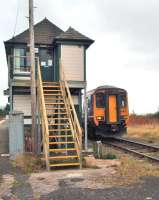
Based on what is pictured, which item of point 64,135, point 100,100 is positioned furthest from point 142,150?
point 100,100

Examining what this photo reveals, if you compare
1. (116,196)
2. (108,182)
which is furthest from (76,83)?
(116,196)

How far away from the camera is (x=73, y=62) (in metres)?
17.2

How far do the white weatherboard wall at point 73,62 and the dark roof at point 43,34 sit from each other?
1.55m

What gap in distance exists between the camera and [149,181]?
30.1 ft

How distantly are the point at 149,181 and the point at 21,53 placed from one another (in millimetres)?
10877

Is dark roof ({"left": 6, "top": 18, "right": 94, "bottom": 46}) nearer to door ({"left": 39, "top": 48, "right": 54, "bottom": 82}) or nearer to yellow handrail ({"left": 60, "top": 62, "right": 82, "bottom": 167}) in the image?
door ({"left": 39, "top": 48, "right": 54, "bottom": 82})

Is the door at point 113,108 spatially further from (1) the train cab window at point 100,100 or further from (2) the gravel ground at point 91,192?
(2) the gravel ground at point 91,192

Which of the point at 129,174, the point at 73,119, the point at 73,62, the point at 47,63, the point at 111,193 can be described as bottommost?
the point at 111,193

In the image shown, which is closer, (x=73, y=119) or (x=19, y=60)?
(x=73, y=119)

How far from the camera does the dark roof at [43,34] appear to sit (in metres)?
18.5

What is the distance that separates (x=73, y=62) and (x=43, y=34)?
2.73m

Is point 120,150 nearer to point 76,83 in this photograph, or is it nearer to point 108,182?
point 76,83

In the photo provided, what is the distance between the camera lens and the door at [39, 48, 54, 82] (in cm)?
1853

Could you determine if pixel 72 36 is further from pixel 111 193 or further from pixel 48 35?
pixel 111 193
